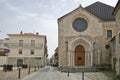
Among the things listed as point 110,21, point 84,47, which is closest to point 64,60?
point 84,47

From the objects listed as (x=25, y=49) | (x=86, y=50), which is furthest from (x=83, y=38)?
(x=25, y=49)

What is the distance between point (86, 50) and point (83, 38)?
2233mm

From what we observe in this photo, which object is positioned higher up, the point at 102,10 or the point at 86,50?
the point at 102,10

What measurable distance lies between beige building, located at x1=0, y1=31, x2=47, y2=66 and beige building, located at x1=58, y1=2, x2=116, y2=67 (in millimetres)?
25188

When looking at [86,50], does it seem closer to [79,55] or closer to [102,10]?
[79,55]

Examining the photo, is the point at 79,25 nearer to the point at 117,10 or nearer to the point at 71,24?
the point at 71,24

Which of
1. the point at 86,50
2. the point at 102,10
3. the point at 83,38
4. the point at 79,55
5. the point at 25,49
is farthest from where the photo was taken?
the point at 25,49

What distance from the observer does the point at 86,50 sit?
48.8 m

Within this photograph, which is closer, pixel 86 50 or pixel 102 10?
pixel 86 50

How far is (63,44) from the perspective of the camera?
159 ft

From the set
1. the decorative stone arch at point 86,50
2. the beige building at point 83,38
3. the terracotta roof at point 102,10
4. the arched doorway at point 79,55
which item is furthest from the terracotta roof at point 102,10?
the arched doorway at point 79,55

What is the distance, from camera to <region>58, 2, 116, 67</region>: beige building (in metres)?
48.2

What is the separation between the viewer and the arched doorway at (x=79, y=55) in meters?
49.1

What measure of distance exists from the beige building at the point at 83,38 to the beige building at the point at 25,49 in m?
25.2
